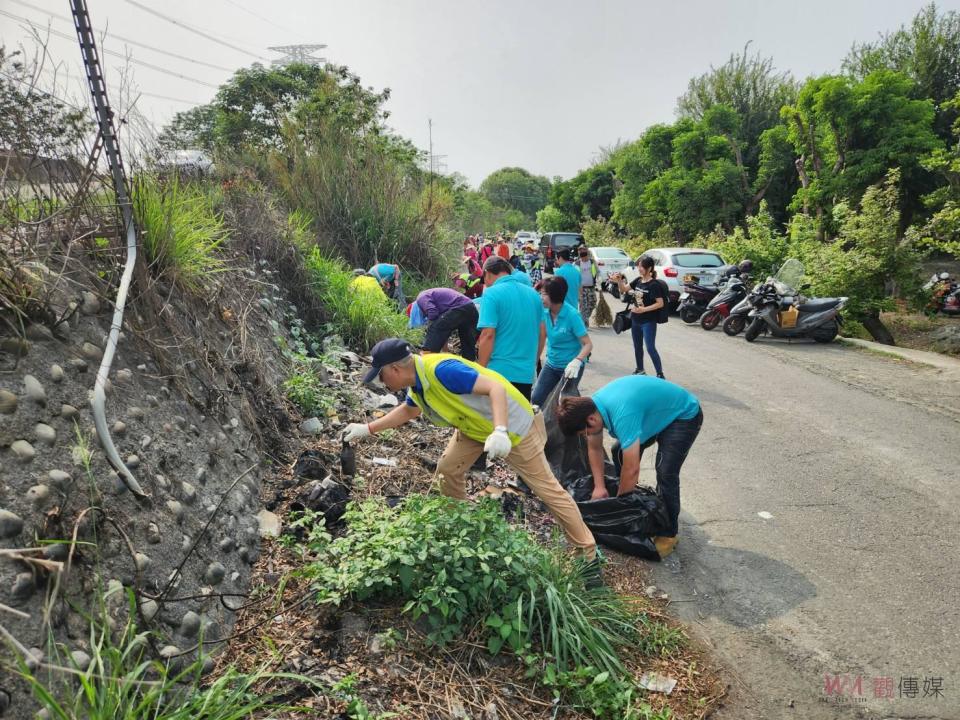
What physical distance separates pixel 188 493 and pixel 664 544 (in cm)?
289

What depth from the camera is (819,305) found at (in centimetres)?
1073

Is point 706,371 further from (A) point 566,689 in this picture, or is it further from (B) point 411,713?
(B) point 411,713

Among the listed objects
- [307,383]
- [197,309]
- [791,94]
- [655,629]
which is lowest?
[655,629]

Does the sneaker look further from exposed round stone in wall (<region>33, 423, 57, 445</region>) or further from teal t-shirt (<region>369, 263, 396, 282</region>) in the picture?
teal t-shirt (<region>369, 263, 396, 282</region>)

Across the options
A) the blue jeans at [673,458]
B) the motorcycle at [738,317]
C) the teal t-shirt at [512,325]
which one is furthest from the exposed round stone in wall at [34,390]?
the motorcycle at [738,317]

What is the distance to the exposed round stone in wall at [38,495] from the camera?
2.21 metres

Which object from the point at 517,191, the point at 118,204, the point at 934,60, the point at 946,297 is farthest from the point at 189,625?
the point at 517,191

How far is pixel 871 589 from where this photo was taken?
3490mm

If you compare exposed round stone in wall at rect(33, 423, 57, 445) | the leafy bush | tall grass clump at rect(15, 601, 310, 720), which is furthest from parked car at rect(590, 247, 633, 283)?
tall grass clump at rect(15, 601, 310, 720)

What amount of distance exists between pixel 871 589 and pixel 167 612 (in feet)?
12.1

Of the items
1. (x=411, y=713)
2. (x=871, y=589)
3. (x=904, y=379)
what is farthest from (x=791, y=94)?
(x=411, y=713)

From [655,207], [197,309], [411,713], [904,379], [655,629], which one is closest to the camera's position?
[411,713]

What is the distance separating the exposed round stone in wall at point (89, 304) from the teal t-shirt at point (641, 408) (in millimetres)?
2976

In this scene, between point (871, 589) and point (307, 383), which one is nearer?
point (871, 589)
